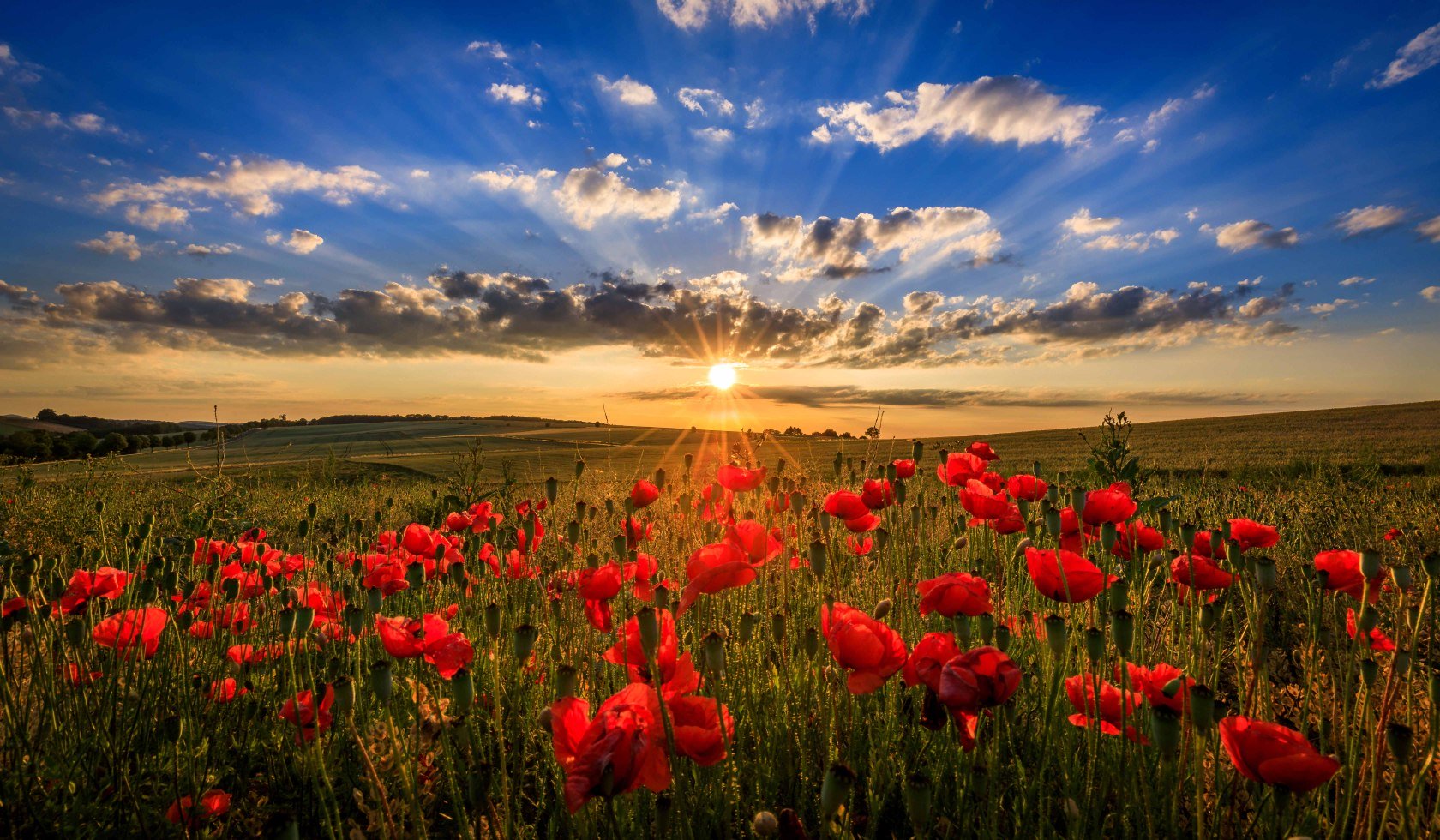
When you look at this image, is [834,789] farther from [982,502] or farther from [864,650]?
[982,502]

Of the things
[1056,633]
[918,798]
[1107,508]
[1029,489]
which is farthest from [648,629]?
[1029,489]

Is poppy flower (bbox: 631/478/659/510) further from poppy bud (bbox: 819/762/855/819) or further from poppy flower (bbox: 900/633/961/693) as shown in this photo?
poppy bud (bbox: 819/762/855/819)

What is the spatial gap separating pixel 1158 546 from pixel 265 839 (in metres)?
2.55

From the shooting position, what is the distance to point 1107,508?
5.79ft

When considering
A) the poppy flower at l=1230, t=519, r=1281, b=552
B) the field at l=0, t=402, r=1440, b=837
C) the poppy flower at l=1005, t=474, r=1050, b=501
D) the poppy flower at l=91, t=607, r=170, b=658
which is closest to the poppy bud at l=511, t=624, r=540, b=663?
the field at l=0, t=402, r=1440, b=837

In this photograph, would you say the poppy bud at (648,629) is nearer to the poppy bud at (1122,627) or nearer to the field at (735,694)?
the field at (735,694)

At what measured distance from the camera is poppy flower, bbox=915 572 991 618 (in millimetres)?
1439

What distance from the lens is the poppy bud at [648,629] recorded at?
1182 mm

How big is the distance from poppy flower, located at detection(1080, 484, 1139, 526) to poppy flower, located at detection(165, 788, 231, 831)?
225cm

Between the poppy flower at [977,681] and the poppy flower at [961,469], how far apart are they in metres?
1.25

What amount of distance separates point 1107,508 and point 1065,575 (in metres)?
0.39

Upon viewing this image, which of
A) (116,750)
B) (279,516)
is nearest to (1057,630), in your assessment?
(116,750)

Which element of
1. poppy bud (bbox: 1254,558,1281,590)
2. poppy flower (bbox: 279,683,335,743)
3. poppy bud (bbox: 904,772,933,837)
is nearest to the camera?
poppy bud (bbox: 904,772,933,837)

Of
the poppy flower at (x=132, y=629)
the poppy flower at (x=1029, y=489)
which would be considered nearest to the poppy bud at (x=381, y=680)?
the poppy flower at (x=132, y=629)
